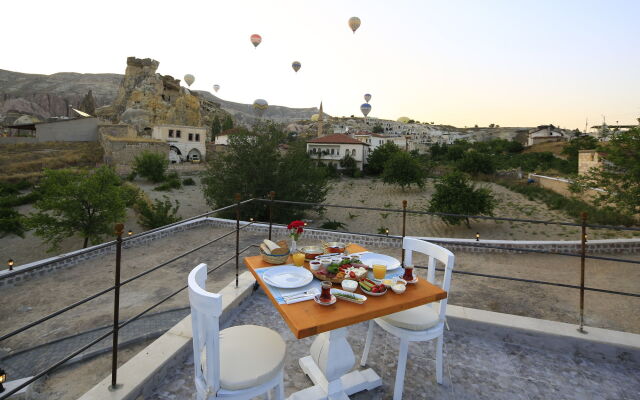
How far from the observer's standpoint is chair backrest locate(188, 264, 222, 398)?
1.50 meters

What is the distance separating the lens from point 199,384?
5.48 feet

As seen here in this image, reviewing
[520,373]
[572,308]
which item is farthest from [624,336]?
[572,308]

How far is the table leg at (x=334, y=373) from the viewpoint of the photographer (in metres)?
2.08

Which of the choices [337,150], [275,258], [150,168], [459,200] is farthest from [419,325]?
[337,150]

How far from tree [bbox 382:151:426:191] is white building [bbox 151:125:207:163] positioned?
78.4 feet

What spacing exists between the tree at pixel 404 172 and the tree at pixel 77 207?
19.7m

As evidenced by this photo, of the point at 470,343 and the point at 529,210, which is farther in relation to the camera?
the point at 529,210

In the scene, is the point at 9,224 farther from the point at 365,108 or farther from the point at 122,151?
the point at 365,108

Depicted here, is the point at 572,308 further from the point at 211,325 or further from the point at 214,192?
the point at 214,192

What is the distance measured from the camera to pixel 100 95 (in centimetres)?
9119

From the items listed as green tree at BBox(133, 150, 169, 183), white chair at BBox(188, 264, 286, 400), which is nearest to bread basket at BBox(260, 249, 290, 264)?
white chair at BBox(188, 264, 286, 400)

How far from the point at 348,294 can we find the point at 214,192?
11739mm

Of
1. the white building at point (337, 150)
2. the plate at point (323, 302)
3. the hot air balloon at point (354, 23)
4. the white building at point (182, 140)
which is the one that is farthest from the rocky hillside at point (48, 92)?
the plate at point (323, 302)

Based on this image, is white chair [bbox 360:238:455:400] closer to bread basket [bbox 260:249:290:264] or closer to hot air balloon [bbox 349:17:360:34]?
bread basket [bbox 260:249:290:264]
